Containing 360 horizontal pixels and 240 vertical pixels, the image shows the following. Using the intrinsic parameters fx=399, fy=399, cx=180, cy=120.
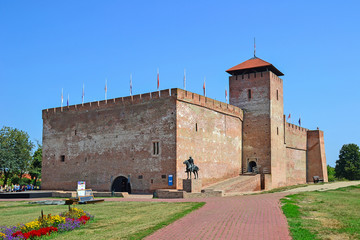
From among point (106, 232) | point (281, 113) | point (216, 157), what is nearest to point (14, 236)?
point (106, 232)

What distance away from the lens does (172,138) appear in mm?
26109

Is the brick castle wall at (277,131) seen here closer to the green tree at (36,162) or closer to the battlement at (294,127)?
the battlement at (294,127)

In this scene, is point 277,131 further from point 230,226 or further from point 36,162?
point 36,162

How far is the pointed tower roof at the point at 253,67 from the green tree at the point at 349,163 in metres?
22.5

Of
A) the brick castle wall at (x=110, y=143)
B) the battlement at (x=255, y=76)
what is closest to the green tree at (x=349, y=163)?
the battlement at (x=255, y=76)

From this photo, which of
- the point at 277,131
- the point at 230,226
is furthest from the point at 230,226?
the point at 277,131

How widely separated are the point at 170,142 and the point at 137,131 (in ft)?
10.3

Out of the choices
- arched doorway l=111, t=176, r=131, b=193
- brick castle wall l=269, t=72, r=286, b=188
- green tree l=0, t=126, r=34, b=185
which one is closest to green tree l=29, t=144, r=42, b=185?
green tree l=0, t=126, r=34, b=185

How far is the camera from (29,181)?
181 feet

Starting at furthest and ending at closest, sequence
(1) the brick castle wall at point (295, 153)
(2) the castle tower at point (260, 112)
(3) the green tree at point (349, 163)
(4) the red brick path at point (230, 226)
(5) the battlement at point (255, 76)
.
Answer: (3) the green tree at point (349, 163), (1) the brick castle wall at point (295, 153), (5) the battlement at point (255, 76), (2) the castle tower at point (260, 112), (4) the red brick path at point (230, 226)

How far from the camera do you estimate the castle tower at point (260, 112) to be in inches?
1308

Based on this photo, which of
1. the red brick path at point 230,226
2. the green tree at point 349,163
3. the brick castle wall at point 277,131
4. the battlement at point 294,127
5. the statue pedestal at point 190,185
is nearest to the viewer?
the red brick path at point 230,226

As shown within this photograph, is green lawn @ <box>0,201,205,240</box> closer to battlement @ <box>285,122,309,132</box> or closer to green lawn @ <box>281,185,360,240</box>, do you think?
green lawn @ <box>281,185,360,240</box>

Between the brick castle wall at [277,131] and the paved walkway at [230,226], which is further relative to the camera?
the brick castle wall at [277,131]
